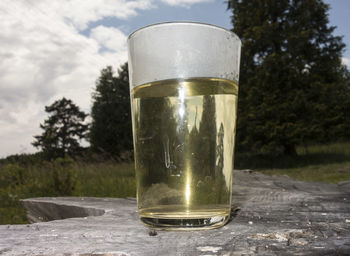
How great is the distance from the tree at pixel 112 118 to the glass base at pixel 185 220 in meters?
17.8

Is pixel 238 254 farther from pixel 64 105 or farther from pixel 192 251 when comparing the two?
pixel 64 105

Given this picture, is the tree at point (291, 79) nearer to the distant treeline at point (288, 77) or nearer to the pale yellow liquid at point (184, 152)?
the distant treeline at point (288, 77)

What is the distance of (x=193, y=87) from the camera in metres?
1.04

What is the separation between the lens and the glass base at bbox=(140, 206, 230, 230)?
102cm

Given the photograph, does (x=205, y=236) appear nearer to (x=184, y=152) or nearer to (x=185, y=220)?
(x=185, y=220)

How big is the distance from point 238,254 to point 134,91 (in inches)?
25.5

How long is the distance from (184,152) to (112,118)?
19.7 metres

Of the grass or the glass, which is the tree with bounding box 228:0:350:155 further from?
the glass

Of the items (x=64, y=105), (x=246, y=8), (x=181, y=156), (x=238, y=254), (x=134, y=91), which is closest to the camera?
(x=238, y=254)

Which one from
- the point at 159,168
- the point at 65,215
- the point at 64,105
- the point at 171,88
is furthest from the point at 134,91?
the point at 64,105

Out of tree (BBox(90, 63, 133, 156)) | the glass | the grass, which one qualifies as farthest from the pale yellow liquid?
tree (BBox(90, 63, 133, 156))

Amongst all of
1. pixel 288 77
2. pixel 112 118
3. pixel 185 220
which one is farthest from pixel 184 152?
pixel 112 118

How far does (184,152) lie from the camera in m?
1.02

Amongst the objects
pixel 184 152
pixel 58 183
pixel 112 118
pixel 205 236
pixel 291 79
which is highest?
pixel 291 79
